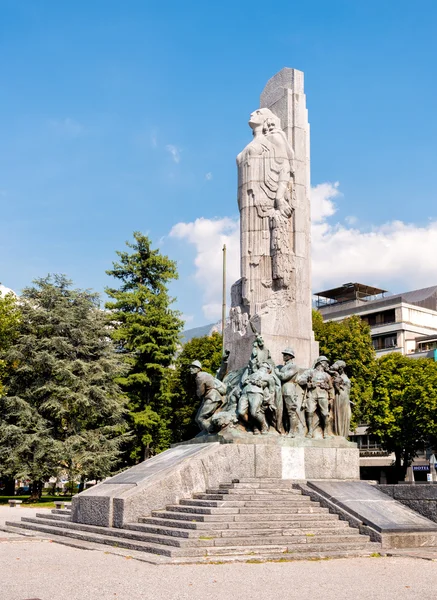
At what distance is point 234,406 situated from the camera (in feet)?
54.6

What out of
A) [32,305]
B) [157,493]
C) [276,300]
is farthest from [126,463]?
[157,493]

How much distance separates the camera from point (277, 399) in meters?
16.3

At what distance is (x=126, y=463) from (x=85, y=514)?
26256 mm

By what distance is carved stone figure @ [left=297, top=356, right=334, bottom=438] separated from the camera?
16781 mm

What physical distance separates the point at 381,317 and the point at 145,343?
101ft

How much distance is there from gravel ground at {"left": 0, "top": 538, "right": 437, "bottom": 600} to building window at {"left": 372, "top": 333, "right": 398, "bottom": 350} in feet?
171

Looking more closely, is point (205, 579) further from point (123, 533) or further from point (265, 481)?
point (265, 481)

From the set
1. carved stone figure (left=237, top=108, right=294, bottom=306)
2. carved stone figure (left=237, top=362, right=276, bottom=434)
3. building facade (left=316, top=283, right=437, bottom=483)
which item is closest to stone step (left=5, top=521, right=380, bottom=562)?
carved stone figure (left=237, top=362, right=276, bottom=434)

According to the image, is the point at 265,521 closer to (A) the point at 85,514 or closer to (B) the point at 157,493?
(B) the point at 157,493

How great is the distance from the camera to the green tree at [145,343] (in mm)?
38688

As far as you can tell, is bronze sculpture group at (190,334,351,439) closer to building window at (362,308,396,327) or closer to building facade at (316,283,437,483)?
building facade at (316,283,437,483)

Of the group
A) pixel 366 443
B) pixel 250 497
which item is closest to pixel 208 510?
A: pixel 250 497

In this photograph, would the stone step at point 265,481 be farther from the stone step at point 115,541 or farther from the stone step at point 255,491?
the stone step at point 115,541

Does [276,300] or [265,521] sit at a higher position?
[276,300]
